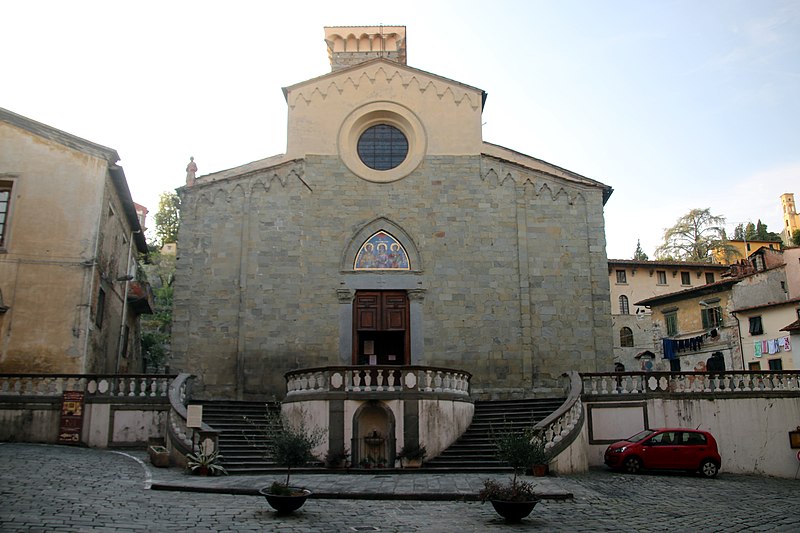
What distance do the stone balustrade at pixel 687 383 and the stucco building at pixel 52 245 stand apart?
14011mm

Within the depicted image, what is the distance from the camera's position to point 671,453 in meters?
16.4

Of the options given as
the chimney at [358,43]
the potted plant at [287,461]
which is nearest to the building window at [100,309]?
the potted plant at [287,461]

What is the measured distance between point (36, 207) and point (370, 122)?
10.8m

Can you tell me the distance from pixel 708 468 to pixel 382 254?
445 inches

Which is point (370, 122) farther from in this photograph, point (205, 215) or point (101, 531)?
point (101, 531)

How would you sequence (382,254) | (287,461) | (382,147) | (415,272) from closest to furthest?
1. (287,461)
2. (415,272)
3. (382,254)
4. (382,147)

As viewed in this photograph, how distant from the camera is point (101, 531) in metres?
8.58

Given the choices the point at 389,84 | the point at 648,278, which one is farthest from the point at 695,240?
the point at 389,84

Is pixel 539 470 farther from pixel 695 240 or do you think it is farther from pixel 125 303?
pixel 695 240

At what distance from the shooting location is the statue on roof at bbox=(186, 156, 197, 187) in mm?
23109

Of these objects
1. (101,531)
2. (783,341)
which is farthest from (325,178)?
(783,341)

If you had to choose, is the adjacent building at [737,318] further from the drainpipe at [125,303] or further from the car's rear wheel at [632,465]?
the drainpipe at [125,303]

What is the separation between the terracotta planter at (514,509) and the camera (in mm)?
10102

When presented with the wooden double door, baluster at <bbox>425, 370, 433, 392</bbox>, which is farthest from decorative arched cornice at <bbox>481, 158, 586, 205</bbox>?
baluster at <bbox>425, 370, 433, 392</bbox>
